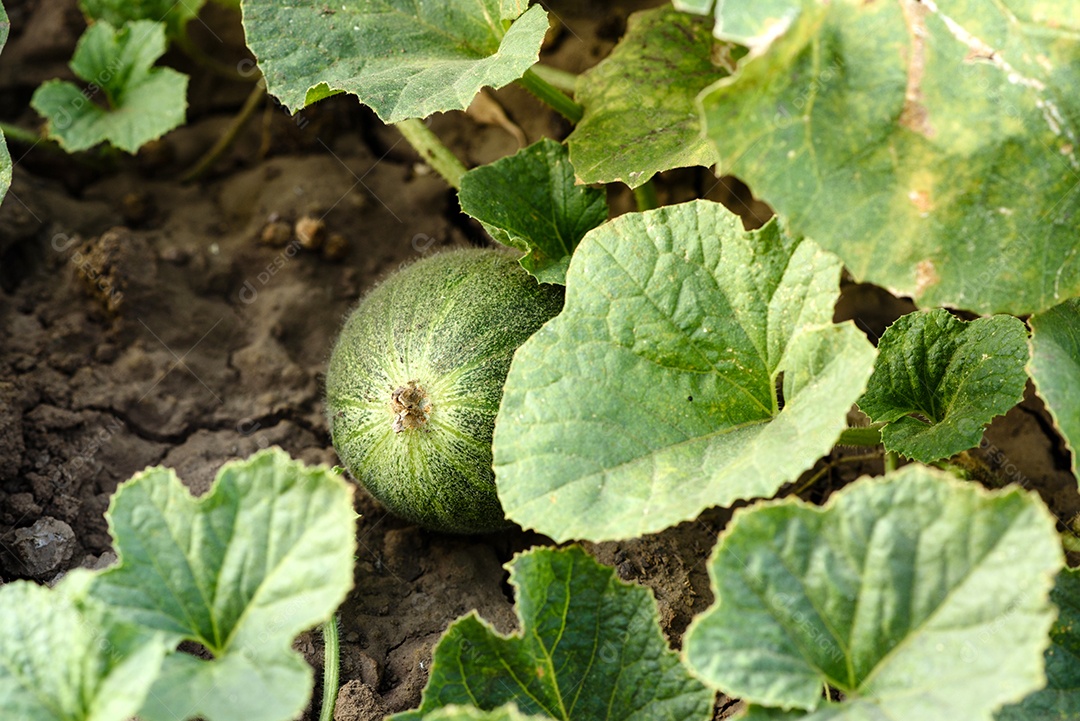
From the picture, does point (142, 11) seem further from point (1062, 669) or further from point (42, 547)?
point (1062, 669)

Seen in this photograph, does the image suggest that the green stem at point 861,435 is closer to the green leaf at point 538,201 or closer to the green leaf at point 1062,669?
the green leaf at point 1062,669

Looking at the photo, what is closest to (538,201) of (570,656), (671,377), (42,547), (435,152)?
(435,152)

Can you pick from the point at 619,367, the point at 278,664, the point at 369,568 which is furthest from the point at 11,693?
the point at 619,367

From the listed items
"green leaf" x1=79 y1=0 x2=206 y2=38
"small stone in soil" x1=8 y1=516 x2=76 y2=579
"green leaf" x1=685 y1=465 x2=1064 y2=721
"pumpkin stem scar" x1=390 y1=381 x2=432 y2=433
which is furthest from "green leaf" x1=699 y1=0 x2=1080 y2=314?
"green leaf" x1=79 y1=0 x2=206 y2=38

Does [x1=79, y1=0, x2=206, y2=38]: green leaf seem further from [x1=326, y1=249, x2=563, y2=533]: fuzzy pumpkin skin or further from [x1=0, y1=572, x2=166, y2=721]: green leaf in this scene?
[x1=0, y1=572, x2=166, y2=721]: green leaf

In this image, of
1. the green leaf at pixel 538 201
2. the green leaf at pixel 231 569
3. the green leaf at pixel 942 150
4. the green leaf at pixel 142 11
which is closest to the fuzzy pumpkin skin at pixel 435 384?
the green leaf at pixel 538 201

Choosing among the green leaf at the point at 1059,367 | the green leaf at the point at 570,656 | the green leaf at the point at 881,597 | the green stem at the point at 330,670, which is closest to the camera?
the green leaf at the point at 881,597
